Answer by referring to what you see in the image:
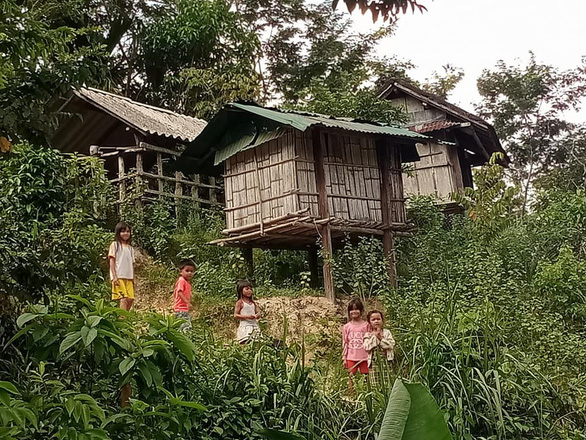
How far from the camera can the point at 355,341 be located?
25.2 ft

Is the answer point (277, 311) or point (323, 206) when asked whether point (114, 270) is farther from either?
point (323, 206)

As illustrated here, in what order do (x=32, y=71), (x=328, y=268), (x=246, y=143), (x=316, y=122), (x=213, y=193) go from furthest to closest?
(x=213, y=193)
(x=246, y=143)
(x=328, y=268)
(x=316, y=122)
(x=32, y=71)

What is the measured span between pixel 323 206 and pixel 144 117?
586cm

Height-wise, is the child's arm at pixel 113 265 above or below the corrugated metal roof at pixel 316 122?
below

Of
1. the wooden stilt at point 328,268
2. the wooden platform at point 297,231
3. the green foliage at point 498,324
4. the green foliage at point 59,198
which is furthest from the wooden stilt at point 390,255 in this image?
the green foliage at point 59,198

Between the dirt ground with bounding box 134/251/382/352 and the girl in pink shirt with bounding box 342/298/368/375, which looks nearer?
the girl in pink shirt with bounding box 342/298/368/375

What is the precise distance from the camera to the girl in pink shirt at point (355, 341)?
24.5 ft

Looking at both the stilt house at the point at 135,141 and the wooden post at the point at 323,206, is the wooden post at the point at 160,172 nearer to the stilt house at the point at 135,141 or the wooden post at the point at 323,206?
the stilt house at the point at 135,141

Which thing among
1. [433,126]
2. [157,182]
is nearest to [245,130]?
[157,182]

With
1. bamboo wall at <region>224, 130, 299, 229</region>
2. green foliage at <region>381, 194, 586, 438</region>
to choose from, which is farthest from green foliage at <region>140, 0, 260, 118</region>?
green foliage at <region>381, 194, 586, 438</region>

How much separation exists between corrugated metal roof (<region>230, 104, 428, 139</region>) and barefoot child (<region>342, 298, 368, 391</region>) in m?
3.99

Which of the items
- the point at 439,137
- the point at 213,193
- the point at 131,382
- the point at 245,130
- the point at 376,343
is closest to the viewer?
the point at 131,382

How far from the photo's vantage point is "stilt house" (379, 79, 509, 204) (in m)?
17.8

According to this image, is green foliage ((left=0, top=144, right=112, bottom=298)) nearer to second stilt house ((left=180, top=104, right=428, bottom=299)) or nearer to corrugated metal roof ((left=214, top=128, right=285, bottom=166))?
second stilt house ((left=180, top=104, right=428, bottom=299))
